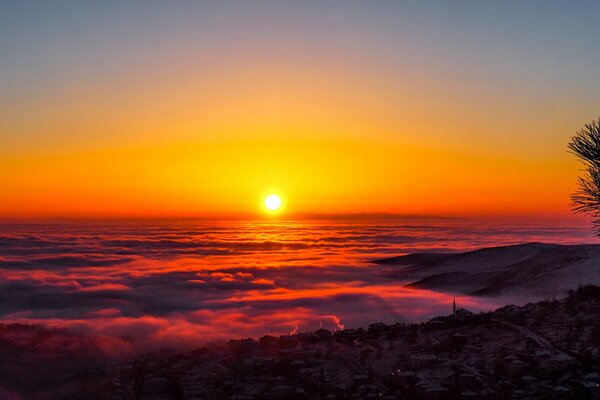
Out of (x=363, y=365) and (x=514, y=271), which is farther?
(x=514, y=271)

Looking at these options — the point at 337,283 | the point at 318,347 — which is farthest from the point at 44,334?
the point at 337,283

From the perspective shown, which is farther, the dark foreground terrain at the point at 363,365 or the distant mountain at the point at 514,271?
the distant mountain at the point at 514,271

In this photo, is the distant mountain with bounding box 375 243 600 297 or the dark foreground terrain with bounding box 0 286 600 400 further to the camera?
the distant mountain with bounding box 375 243 600 297

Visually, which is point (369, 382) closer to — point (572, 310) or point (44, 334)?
point (572, 310)

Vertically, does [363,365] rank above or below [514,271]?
below
